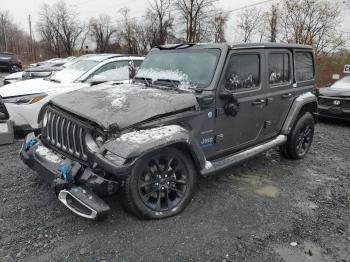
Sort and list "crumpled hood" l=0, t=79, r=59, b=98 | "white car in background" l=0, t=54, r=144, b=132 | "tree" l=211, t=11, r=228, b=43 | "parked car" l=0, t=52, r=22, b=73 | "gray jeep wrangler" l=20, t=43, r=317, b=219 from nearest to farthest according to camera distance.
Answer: "gray jeep wrangler" l=20, t=43, r=317, b=219
"white car in background" l=0, t=54, r=144, b=132
"crumpled hood" l=0, t=79, r=59, b=98
"parked car" l=0, t=52, r=22, b=73
"tree" l=211, t=11, r=228, b=43

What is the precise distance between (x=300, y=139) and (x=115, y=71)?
4053 millimetres

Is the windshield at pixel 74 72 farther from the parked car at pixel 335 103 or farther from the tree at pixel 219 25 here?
the tree at pixel 219 25

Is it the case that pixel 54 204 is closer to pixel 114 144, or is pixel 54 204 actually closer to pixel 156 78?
pixel 114 144

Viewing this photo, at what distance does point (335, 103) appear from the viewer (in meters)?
8.45

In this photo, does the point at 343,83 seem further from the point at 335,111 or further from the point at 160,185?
the point at 160,185

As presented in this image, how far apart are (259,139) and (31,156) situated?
9.83 feet

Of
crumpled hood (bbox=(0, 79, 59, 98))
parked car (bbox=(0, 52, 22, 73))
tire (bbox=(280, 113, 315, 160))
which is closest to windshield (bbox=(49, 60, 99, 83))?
crumpled hood (bbox=(0, 79, 59, 98))

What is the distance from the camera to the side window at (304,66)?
514cm

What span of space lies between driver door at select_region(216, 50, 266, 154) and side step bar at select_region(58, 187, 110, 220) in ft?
5.42

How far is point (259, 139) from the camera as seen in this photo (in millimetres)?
4590

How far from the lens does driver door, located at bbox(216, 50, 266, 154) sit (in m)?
3.85

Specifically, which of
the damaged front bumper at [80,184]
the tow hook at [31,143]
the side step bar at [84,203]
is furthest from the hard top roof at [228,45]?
the side step bar at [84,203]

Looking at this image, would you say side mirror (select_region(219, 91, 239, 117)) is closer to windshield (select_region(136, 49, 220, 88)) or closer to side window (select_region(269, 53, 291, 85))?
windshield (select_region(136, 49, 220, 88))

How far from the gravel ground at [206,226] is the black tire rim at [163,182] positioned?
0.64 feet
